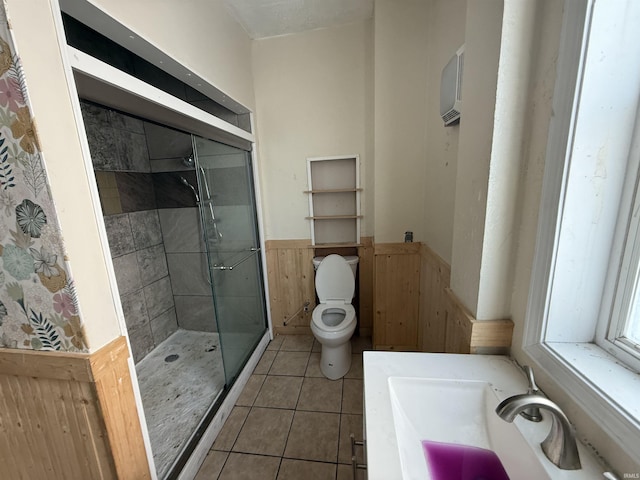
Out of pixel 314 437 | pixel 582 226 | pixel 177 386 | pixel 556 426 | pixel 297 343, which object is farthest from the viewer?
pixel 297 343

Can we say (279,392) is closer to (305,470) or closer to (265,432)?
(265,432)

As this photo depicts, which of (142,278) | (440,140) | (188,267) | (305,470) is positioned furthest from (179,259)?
(440,140)

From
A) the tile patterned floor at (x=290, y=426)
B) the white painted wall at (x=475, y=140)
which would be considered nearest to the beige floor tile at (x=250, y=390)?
the tile patterned floor at (x=290, y=426)

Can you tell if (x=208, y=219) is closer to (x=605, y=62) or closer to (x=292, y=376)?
(x=292, y=376)

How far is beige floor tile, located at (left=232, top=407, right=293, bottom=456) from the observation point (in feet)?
4.77

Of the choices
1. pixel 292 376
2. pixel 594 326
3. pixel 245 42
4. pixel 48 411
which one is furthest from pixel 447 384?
pixel 245 42

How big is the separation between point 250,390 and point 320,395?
52 centimetres

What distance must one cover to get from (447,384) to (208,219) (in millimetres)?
1661

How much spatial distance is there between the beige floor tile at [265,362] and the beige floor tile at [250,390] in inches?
2.1

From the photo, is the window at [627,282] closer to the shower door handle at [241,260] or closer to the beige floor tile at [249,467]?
the beige floor tile at [249,467]

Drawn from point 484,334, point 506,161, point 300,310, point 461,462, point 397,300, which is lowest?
point 300,310

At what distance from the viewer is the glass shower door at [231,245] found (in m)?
1.74

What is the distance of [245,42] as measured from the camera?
198 centimetres

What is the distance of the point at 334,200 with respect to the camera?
2.31 meters
